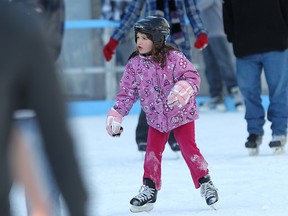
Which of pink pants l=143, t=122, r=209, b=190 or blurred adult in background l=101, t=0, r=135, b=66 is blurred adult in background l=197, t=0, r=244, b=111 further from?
pink pants l=143, t=122, r=209, b=190

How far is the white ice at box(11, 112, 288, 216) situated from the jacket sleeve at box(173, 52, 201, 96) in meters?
0.65

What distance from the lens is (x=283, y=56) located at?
288 inches

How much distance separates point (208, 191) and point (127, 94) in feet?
2.04

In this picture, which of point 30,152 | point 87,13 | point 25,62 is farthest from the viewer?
point 87,13

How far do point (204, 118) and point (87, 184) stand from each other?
869cm

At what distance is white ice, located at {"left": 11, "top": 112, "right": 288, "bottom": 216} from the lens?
17.4 ft

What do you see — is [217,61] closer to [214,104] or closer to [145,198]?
[214,104]

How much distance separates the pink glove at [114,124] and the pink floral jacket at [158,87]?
0.17m

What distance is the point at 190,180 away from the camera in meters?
6.34

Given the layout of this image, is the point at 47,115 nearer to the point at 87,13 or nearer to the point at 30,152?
the point at 30,152

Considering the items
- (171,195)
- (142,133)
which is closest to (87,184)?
(171,195)

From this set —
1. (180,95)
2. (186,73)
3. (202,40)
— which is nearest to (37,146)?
(180,95)

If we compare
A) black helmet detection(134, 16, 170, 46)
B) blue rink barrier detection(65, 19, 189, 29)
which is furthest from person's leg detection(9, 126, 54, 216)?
blue rink barrier detection(65, 19, 189, 29)

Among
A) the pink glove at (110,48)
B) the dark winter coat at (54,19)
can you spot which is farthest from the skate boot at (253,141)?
the dark winter coat at (54,19)
